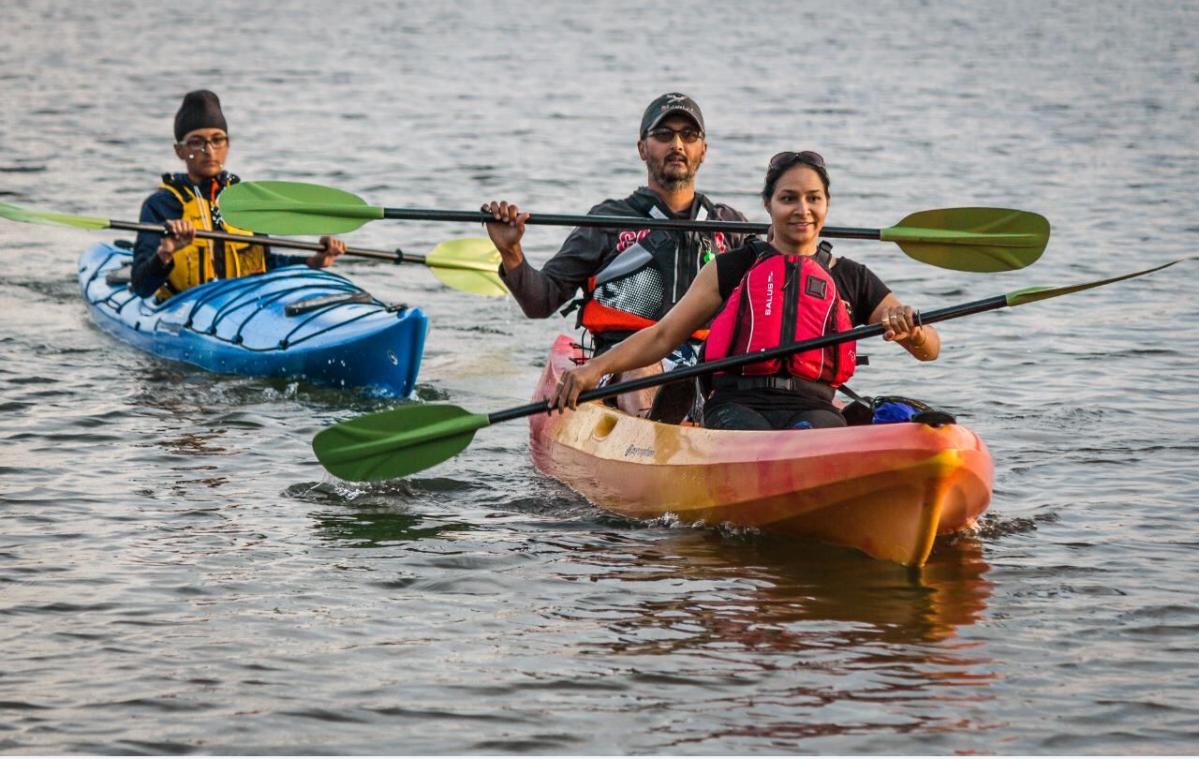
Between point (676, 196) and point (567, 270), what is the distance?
1.63ft

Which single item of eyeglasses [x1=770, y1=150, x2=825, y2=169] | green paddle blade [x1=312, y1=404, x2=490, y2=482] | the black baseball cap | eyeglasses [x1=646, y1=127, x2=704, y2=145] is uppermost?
the black baseball cap

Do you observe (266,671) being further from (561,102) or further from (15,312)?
(561,102)

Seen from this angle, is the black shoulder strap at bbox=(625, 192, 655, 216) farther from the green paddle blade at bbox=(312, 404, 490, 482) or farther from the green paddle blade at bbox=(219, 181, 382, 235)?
the green paddle blade at bbox=(219, 181, 382, 235)

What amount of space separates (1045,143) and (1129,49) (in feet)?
29.6

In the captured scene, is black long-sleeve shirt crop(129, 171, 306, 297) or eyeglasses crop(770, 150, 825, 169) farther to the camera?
black long-sleeve shirt crop(129, 171, 306, 297)

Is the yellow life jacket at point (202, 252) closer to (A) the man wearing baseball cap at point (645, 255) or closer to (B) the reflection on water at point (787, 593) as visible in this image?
(A) the man wearing baseball cap at point (645, 255)

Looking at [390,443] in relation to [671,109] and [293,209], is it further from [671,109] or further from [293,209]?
[671,109]

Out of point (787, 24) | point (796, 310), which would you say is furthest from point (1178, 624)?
point (787, 24)

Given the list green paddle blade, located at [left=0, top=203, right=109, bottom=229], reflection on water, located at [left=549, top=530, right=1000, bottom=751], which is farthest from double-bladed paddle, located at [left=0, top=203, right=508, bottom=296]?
reflection on water, located at [left=549, top=530, right=1000, bottom=751]

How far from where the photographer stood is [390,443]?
242 inches

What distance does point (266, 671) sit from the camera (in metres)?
4.75

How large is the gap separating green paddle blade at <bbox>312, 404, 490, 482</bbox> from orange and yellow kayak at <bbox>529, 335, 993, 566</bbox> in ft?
1.78

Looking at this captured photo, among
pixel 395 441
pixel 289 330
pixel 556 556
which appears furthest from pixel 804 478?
pixel 289 330

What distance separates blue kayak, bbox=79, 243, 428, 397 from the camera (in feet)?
26.4
